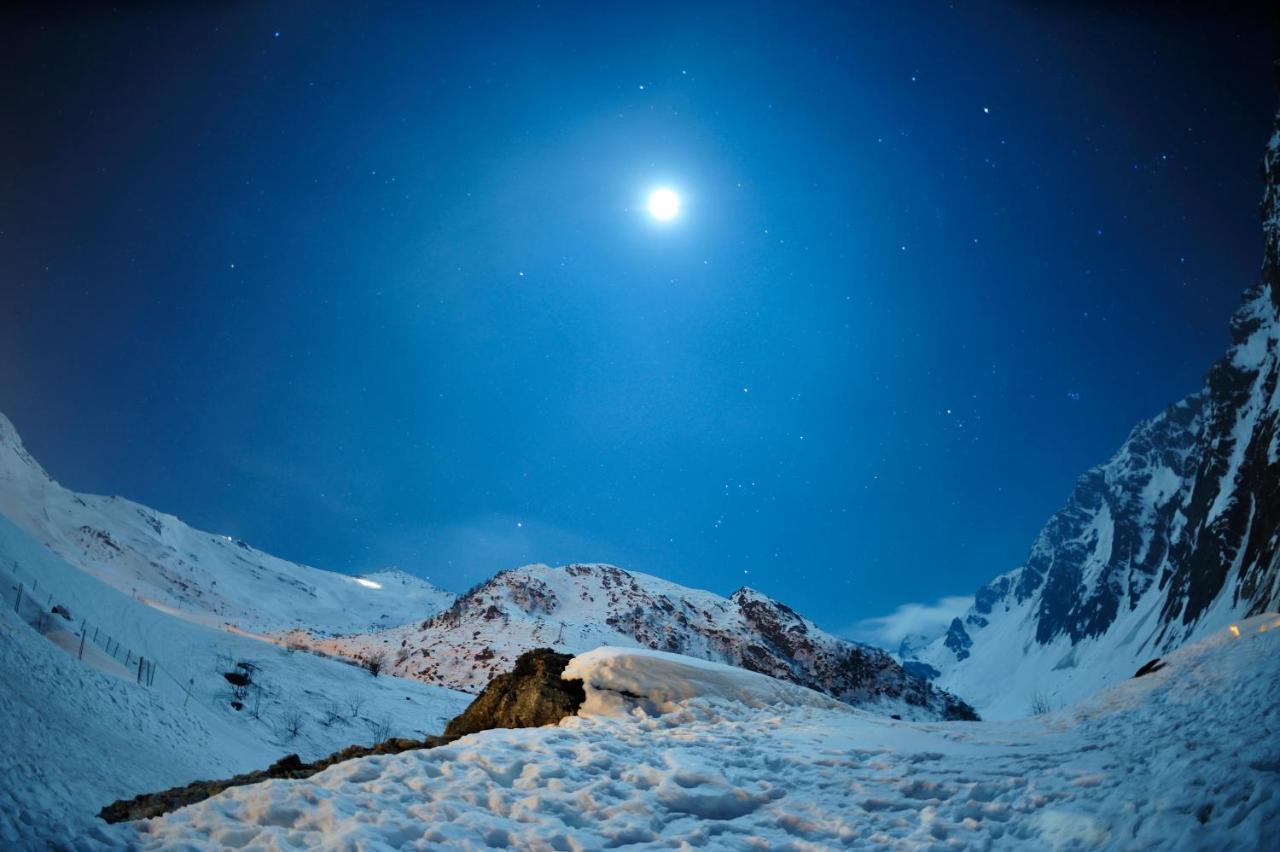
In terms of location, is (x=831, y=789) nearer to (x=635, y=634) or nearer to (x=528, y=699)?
(x=528, y=699)

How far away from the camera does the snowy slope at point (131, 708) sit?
5.70m

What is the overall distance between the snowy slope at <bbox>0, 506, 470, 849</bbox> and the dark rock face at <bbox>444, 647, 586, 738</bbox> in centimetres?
595

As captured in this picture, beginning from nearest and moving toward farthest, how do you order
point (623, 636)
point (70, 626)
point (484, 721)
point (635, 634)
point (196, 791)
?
point (196, 791), point (484, 721), point (70, 626), point (623, 636), point (635, 634)

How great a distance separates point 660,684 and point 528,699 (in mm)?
2594

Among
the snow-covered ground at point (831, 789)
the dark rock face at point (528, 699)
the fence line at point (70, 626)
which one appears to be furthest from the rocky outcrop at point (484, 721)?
the fence line at point (70, 626)

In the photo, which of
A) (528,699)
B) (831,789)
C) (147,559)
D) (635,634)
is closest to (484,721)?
(528,699)

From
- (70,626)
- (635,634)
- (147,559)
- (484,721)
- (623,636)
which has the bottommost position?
(70,626)

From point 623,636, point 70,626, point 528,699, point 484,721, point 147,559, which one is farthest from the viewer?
point 147,559

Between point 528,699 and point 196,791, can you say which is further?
point 528,699

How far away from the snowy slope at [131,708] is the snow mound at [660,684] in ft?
24.3

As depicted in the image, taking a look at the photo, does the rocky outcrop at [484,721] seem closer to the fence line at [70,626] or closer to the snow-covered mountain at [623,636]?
the fence line at [70,626]

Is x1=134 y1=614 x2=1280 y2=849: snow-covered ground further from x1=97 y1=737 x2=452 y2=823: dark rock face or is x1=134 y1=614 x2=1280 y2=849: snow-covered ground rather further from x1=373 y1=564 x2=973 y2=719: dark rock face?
x1=373 y1=564 x2=973 y2=719: dark rock face

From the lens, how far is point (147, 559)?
482ft

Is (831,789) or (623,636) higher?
(623,636)
